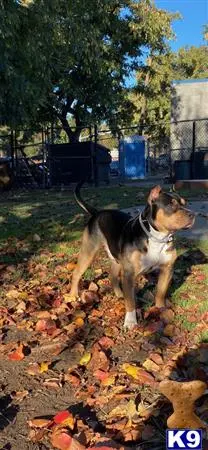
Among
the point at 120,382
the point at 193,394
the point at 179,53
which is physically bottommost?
the point at 120,382

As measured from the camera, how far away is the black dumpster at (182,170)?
716 inches

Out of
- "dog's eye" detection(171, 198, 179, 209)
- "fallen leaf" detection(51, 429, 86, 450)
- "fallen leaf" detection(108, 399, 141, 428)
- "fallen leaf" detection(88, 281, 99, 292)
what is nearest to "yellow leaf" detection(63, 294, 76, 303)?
"fallen leaf" detection(88, 281, 99, 292)

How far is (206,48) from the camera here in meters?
53.6

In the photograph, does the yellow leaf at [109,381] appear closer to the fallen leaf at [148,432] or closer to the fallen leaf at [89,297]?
the fallen leaf at [148,432]

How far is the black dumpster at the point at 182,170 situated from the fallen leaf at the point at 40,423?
16.0 metres

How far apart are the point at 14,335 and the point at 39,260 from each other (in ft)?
7.04

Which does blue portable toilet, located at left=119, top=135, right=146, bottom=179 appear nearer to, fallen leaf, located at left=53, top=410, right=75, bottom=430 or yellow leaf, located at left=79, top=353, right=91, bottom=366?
yellow leaf, located at left=79, top=353, right=91, bottom=366

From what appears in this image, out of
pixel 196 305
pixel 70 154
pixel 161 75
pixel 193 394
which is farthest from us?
pixel 161 75

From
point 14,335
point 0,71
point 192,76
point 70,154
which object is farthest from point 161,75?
point 14,335

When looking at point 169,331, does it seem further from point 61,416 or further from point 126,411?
point 61,416

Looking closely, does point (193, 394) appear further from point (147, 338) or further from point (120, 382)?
point (147, 338)

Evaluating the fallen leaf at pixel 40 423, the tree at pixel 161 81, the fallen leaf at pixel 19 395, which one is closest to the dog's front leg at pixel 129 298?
the fallen leaf at pixel 19 395

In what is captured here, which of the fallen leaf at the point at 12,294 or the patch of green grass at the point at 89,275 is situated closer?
the fallen leaf at the point at 12,294

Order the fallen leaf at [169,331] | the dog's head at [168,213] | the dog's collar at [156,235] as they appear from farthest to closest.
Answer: the dog's collar at [156,235] → the dog's head at [168,213] → the fallen leaf at [169,331]
